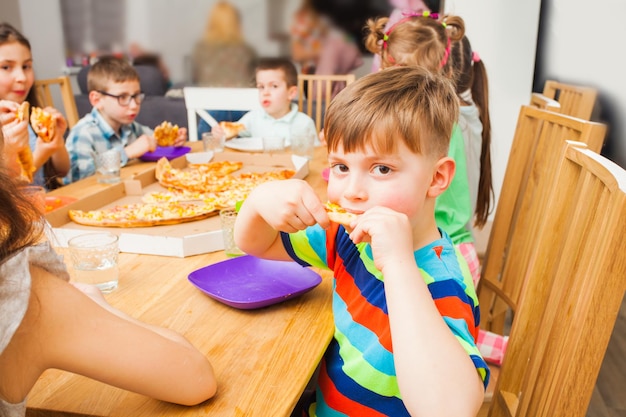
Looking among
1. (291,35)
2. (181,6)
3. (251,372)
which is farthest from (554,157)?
(181,6)

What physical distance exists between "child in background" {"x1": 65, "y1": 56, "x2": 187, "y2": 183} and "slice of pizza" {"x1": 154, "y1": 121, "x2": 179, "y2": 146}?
0.04 m

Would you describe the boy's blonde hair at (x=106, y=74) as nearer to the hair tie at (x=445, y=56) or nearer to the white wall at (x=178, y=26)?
the hair tie at (x=445, y=56)

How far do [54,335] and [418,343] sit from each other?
17.9 inches

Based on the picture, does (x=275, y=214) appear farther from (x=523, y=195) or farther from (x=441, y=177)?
(x=523, y=195)

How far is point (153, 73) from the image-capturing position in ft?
18.6


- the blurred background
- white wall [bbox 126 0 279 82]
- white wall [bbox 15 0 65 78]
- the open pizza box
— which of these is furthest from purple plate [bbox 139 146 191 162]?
white wall [bbox 15 0 65 78]

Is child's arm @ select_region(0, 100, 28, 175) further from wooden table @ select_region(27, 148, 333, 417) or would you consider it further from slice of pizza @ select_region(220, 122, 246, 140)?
slice of pizza @ select_region(220, 122, 246, 140)

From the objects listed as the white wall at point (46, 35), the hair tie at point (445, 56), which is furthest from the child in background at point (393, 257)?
the white wall at point (46, 35)

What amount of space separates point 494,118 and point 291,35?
2.71 m

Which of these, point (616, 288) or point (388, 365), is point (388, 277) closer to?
point (388, 365)

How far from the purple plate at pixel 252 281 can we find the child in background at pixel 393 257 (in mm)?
98

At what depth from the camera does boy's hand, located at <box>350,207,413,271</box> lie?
82 centimetres

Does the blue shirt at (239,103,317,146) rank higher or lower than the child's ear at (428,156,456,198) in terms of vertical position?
lower

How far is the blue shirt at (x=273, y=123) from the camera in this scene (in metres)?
3.27
